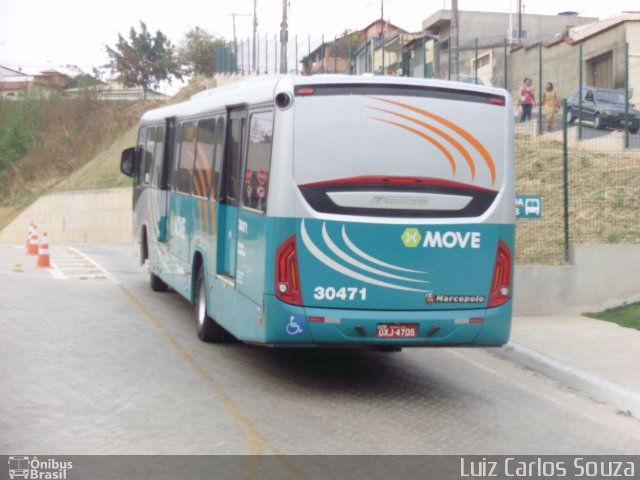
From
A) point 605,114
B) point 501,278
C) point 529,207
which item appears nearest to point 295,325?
point 501,278

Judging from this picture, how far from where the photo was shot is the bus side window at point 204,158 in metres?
12.1

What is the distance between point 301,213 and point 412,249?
1.13 meters

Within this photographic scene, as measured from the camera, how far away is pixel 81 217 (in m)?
51.6

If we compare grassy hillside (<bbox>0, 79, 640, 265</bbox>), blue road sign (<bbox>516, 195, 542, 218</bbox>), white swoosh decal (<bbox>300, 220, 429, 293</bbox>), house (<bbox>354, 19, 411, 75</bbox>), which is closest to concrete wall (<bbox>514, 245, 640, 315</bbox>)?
grassy hillside (<bbox>0, 79, 640, 265</bbox>)

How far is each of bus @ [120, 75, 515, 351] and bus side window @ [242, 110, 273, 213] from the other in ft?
0.09

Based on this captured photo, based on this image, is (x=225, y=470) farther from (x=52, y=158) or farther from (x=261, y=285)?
(x=52, y=158)

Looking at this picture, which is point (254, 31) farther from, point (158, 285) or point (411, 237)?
point (411, 237)

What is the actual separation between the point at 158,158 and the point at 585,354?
7765 millimetres

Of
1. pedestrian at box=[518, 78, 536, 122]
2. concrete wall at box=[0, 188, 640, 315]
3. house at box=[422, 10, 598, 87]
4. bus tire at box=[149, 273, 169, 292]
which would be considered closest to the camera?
concrete wall at box=[0, 188, 640, 315]

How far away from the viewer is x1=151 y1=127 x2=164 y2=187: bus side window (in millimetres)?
15898

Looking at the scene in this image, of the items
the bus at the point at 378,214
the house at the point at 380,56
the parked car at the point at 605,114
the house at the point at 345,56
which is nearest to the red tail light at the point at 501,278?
the bus at the point at 378,214

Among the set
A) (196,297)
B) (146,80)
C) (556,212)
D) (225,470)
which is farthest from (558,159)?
(146,80)

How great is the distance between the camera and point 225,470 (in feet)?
22.7

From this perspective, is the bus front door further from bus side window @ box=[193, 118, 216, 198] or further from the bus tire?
the bus tire
